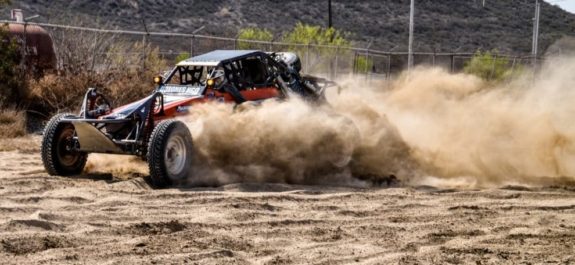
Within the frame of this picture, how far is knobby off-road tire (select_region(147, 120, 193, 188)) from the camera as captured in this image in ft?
32.4

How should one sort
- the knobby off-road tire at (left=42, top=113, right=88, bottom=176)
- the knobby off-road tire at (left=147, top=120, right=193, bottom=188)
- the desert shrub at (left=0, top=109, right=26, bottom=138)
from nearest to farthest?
the knobby off-road tire at (left=147, top=120, right=193, bottom=188), the knobby off-road tire at (left=42, top=113, right=88, bottom=176), the desert shrub at (left=0, top=109, right=26, bottom=138)

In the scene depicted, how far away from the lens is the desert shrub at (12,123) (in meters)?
15.3

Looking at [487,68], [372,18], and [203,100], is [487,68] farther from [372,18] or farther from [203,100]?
[372,18]

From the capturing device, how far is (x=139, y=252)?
6.31 metres

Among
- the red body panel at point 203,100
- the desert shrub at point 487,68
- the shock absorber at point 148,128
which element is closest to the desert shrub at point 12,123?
the red body panel at point 203,100

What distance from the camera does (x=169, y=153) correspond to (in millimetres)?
10266

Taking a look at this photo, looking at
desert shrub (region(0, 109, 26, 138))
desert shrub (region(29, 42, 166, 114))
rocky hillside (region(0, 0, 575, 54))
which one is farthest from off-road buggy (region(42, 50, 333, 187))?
rocky hillside (region(0, 0, 575, 54))

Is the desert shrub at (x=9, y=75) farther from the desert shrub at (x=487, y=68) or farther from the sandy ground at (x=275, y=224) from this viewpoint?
the desert shrub at (x=487, y=68)

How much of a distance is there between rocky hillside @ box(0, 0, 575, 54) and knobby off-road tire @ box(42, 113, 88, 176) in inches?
1802

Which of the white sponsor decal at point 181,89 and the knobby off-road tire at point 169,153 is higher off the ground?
the white sponsor decal at point 181,89

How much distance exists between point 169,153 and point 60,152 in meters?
1.53

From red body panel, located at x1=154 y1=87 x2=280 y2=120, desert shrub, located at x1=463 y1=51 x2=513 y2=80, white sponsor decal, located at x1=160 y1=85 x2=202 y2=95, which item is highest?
white sponsor decal, located at x1=160 y1=85 x2=202 y2=95

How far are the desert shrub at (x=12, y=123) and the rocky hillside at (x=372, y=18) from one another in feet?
132

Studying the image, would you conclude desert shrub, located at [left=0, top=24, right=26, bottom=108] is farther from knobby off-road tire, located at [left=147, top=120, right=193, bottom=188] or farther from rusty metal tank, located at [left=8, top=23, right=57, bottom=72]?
knobby off-road tire, located at [left=147, top=120, right=193, bottom=188]
